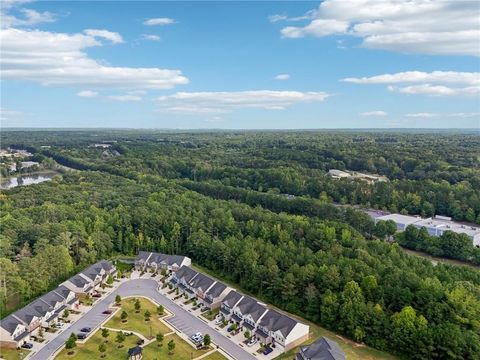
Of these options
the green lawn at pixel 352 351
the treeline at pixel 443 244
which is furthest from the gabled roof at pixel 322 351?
the treeline at pixel 443 244

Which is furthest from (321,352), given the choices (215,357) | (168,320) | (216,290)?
(168,320)

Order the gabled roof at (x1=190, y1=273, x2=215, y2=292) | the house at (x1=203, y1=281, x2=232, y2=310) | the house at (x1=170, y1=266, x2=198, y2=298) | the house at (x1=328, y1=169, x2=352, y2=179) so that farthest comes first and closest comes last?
the house at (x1=328, y1=169, x2=352, y2=179)
the house at (x1=170, y1=266, x2=198, y2=298)
the gabled roof at (x1=190, y1=273, x2=215, y2=292)
the house at (x1=203, y1=281, x2=232, y2=310)

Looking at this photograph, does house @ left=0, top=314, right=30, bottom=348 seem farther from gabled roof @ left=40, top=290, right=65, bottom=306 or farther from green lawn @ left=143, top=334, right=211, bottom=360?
green lawn @ left=143, top=334, right=211, bottom=360

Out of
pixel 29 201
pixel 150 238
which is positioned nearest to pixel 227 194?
pixel 150 238

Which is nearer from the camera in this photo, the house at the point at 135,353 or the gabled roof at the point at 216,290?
the house at the point at 135,353

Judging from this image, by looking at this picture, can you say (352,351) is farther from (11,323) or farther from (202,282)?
(11,323)

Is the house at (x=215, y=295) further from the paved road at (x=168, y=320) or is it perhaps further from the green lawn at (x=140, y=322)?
the green lawn at (x=140, y=322)

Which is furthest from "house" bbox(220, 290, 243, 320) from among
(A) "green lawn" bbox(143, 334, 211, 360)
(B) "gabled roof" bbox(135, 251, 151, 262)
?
(B) "gabled roof" bbox(135, 251, 151, 262)
